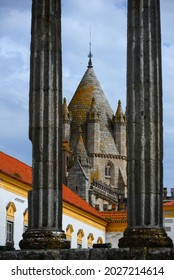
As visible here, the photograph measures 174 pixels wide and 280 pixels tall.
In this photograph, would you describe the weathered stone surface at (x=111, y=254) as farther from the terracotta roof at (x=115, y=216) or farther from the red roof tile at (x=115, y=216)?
the red roof tile at (x=115, y=216)

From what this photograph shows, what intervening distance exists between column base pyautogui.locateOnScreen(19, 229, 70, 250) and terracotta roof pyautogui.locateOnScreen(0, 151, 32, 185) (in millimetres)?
22274

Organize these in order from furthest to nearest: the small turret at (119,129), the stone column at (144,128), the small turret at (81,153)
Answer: the small turret at (119,129) → the small turret at (81,153) → the stone column at (144,128)

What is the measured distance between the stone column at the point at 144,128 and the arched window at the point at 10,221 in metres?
25.1

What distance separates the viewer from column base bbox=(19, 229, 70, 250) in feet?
92.1

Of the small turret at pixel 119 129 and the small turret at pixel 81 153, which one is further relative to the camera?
the small turret at pixel 119 129

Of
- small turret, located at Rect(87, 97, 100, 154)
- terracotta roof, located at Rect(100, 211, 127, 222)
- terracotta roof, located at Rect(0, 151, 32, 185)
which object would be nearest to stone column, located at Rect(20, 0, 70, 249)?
terracotta roof, located at Rect(0, 151, 32, 185)

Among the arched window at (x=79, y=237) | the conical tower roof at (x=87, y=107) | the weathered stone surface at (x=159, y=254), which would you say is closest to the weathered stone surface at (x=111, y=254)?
the weathered stone surface at (x=159, y=254)

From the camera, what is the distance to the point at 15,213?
53.6 meters

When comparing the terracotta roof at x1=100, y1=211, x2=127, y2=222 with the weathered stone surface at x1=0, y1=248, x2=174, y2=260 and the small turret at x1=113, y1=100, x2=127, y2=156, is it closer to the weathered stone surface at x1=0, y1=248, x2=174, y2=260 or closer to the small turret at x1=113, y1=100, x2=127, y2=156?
the weathered stone surface at x1=0, y1=248, x2=174, y2=260

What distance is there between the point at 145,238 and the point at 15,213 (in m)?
26.8

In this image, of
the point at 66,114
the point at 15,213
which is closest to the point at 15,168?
the point at 15,213

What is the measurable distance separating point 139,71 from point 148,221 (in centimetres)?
445

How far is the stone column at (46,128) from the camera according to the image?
2852 cm
